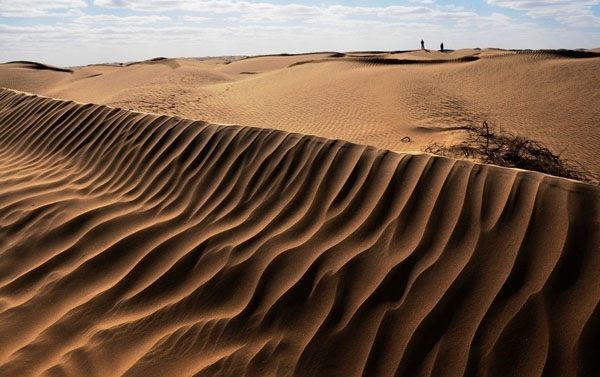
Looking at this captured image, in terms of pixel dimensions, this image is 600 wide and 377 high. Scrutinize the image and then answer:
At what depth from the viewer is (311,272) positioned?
2.22 m

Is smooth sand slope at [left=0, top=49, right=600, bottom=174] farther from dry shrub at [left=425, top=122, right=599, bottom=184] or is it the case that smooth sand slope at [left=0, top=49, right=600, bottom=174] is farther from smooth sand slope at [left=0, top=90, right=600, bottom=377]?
smooth sand slope at [left=0, top=90, right=600, bottom=377]

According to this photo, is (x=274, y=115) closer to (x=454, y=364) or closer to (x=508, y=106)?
(x=508, y=106)

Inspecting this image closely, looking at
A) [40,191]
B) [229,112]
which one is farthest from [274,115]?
[40,191]

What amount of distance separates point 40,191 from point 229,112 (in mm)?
8024

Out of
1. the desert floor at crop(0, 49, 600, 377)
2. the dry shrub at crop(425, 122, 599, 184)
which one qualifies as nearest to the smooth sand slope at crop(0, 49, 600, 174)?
the dry shrub at crop(425, 122, 599, 184)

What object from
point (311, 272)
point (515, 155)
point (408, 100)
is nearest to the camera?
point (311, 272)

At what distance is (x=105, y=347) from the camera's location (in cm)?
200

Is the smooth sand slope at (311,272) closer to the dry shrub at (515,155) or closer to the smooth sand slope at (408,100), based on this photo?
the dry shrub at (515,155)

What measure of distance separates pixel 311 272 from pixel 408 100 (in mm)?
9817

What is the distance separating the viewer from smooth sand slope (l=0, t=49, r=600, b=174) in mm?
8312

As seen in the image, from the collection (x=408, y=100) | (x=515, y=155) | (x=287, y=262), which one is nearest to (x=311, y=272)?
(x=287, y=262)

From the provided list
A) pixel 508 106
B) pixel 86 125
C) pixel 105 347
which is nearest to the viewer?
pixel 105 347

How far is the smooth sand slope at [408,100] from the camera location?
8.31 m

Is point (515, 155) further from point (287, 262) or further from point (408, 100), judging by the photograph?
point (408, 100)
